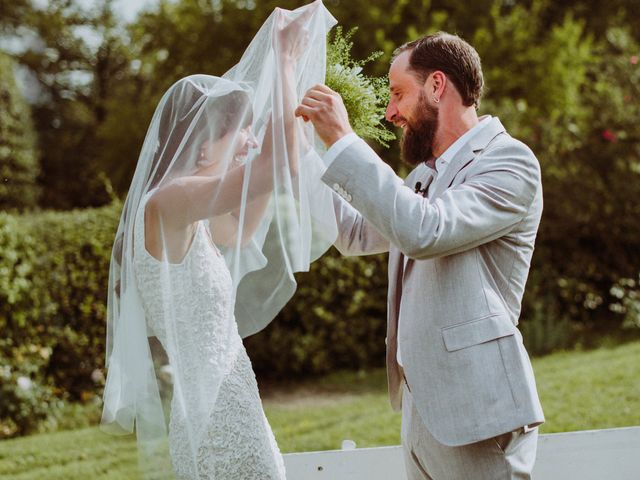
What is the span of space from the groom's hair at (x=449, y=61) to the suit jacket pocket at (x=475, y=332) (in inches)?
29.4

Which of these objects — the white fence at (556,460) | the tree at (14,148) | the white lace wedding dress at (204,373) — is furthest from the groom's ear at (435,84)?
the tree at (14,148)

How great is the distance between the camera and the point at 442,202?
2.14 meters

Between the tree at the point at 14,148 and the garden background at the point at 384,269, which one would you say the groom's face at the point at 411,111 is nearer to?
the garden background at the point at 384,269

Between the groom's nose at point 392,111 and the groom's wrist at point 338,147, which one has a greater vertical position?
the groom's nose at point 392,111

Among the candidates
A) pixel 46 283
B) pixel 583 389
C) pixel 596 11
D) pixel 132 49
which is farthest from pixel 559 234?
pixel 132 49

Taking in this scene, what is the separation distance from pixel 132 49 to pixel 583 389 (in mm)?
20818

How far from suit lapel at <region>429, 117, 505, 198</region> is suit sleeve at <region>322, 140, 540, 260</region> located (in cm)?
10

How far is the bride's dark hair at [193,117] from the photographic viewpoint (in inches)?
99.2

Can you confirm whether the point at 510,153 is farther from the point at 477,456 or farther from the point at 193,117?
the point at 193,117

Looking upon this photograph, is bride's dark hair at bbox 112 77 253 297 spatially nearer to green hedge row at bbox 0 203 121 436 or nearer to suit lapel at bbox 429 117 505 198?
suit lapel at bbox 429 117 505 198

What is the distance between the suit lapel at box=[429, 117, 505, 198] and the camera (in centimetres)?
239

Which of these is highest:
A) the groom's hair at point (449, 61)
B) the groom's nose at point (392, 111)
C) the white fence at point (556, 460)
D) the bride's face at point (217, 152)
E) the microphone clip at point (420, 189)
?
the groom's hair at point (449, 61)

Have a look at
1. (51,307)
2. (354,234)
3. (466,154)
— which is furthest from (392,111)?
(51,307)

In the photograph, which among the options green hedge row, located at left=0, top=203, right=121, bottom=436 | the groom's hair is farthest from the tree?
the groom's hair
